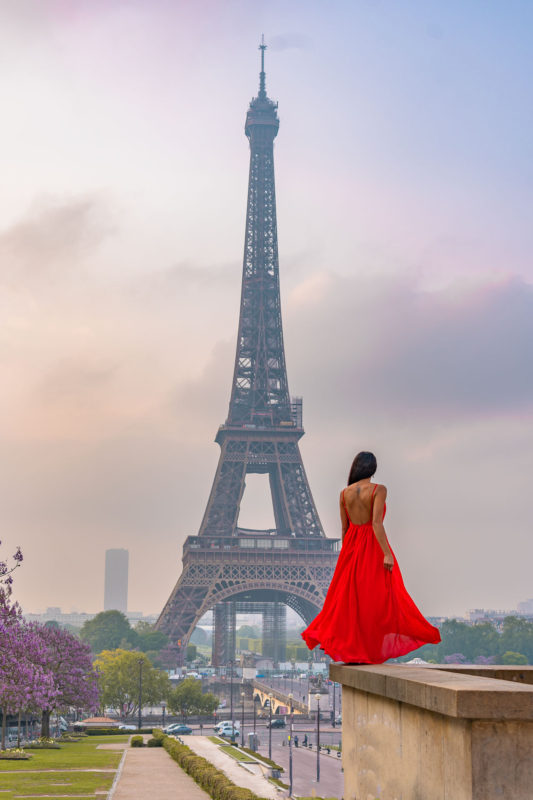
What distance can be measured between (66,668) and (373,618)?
53.2 metres

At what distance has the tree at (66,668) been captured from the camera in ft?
188

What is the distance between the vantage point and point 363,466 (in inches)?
425

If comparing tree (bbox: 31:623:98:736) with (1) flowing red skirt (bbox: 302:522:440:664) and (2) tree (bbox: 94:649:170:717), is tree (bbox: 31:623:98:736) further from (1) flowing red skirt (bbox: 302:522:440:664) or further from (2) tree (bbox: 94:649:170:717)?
(1) flowing red skirt (bbox: 302:522:440:664)

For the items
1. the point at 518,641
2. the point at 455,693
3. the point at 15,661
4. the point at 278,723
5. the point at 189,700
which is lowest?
the point at 278,723

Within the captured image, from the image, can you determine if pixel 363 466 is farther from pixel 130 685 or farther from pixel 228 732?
pixel 130 685

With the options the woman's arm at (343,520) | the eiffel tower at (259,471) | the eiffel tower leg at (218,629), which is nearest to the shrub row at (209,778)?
the woman's arm at (343,520)

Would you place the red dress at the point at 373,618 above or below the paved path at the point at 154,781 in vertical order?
above

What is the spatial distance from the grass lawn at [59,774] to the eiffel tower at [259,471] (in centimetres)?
5078

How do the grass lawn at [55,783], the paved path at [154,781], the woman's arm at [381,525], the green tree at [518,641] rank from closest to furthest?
the woman's arm at [381,525] < the grass lawn at [55,783] < the paved path at [154,781] < the green tree at [518,641]

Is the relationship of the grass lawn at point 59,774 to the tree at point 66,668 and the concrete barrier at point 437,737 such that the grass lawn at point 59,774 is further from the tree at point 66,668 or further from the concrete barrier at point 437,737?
the concrete barrier at point 437,737

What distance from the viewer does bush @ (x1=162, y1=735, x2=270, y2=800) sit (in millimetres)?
28734

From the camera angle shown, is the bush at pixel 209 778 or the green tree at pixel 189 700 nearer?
the bush at pixel 209 778

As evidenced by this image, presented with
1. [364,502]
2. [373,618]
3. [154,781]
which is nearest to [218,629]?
[154,781]

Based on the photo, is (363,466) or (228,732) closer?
(363,466)
